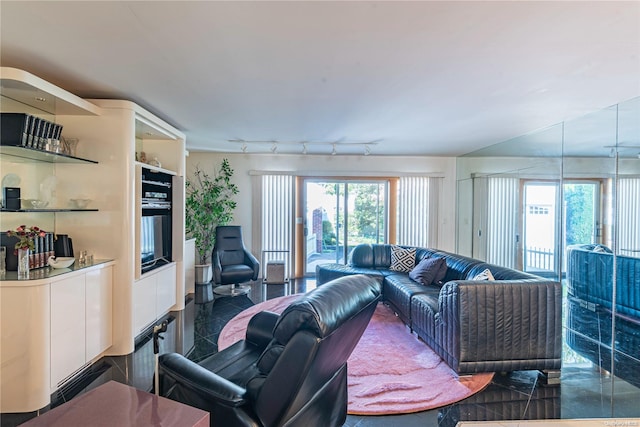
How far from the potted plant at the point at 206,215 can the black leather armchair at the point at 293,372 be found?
409 cm

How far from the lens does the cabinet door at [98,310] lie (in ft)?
8.74

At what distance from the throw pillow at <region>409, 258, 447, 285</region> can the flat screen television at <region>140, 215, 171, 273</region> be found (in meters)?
3.33

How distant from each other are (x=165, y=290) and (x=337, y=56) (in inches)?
134

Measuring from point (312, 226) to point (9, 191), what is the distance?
465 cm

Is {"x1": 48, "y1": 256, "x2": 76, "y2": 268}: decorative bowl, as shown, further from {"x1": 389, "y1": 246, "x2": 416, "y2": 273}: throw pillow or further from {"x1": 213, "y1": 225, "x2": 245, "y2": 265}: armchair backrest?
{"x1": 389, "y1": 246, "x2": 416, "y2": 273}: throw pillow

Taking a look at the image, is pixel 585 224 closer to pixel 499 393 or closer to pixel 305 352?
pixel 499 393

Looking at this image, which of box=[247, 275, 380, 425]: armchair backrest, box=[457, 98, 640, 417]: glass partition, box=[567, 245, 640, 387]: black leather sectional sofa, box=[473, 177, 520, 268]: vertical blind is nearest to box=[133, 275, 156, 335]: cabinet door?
box=[247, 275, 380, 425]: armchair backrest

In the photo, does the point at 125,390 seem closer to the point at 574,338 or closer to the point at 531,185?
the point at 574,338

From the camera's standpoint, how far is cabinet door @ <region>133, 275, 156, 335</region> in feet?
10.5

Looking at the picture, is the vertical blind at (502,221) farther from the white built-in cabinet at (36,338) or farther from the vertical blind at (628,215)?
the white built-in cabinet at (36,338)

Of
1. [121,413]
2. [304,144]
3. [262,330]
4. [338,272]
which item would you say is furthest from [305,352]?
[304,144]

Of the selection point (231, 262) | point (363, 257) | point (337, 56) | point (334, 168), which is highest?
point (337, 56)

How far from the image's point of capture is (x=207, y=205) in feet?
18.4

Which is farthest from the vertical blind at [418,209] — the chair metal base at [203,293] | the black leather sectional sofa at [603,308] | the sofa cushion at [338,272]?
the chair metal base at [203,293]
